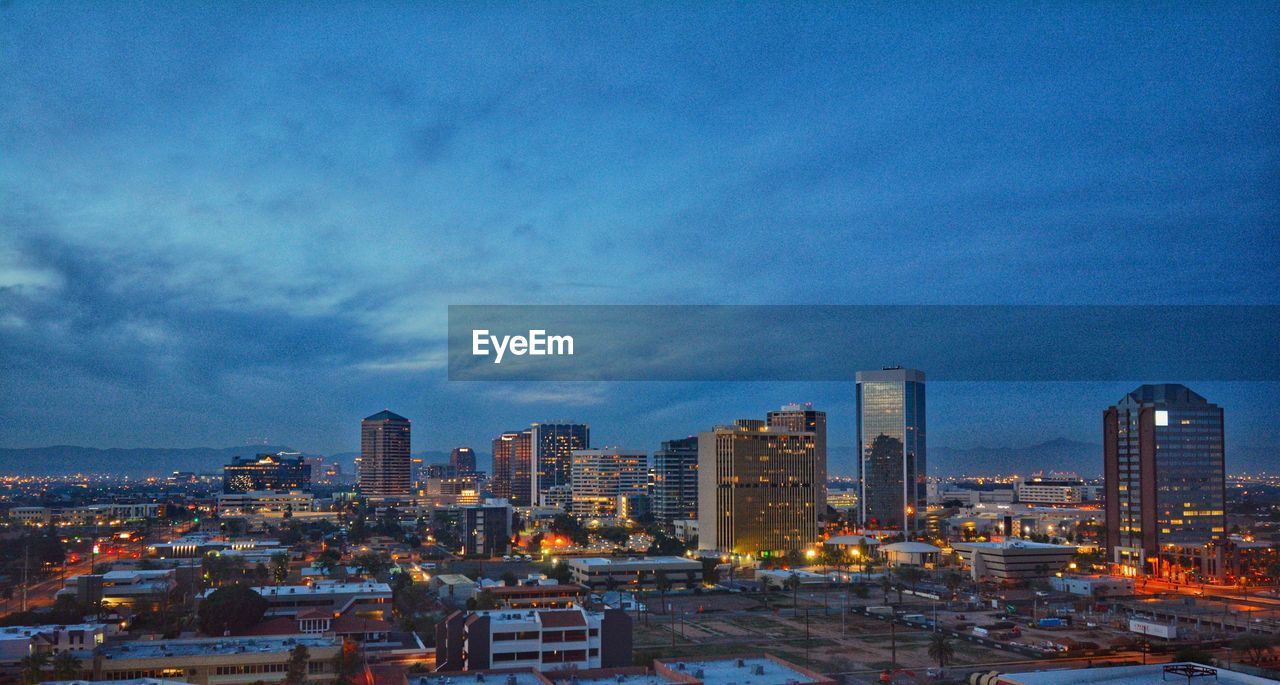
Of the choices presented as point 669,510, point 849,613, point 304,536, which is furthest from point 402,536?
point 849,613

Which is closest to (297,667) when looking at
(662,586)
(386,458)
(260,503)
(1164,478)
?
(662,586)

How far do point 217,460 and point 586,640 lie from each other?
17402 centimetres

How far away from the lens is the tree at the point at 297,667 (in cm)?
1127

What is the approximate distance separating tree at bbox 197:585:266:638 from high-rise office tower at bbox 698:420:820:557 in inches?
781

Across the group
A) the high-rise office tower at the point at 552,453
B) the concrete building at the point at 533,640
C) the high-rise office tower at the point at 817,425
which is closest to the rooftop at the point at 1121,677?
the concrete building at the point at 533,640

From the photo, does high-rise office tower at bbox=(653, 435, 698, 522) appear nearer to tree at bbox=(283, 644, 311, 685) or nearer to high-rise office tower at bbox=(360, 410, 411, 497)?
high-rise office tower at bbox=(360, 410, 411, 497)

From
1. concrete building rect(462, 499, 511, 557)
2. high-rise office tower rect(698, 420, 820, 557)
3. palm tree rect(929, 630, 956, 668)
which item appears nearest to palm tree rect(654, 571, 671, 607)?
palm tree rect(929, 630, 956, 668)

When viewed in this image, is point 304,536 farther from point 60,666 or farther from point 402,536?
point 60,666

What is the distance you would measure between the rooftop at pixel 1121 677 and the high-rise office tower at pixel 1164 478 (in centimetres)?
2121

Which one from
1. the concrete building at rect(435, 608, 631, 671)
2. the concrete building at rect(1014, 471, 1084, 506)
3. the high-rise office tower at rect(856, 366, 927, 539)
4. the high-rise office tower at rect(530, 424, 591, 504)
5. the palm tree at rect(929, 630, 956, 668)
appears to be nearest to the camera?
the concrete building at rect(435, 608, 631, 671)

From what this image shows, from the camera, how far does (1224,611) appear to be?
20.0 meters

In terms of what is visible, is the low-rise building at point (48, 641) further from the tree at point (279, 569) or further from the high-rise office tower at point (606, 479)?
the high-rise office tower at point (606, 479)

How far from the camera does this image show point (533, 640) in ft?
40.8

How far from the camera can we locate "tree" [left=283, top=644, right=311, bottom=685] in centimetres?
1127
